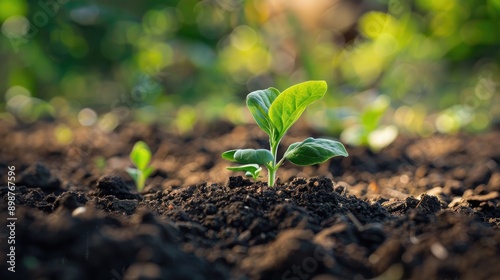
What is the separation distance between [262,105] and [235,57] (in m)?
4.74

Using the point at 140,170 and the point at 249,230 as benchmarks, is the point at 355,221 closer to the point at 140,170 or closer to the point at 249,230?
the point at 249,230

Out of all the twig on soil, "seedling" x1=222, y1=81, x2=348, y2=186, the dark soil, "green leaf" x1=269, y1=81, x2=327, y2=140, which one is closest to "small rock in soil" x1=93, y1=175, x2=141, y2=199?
the dark soil

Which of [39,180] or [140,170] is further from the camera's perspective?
[140,170]

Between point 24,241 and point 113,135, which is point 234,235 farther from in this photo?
point 113,135

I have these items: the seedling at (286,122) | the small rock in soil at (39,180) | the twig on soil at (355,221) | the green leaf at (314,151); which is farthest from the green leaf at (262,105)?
the small rock in soil at (39,180)

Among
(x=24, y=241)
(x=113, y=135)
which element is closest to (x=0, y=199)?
(x=24, y=241)

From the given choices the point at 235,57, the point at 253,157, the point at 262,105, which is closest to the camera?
the point at 253,157

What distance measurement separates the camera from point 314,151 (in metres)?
1.96

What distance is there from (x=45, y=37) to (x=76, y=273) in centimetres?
487

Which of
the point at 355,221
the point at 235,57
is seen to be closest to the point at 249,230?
the point at 355,221

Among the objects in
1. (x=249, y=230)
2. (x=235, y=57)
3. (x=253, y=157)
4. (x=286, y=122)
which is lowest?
(x=249, y=230)

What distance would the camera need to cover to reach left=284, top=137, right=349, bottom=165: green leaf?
195 cm

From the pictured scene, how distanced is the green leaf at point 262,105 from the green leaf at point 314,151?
0.14 m

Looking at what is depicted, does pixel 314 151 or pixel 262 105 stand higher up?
pixel 262 105
